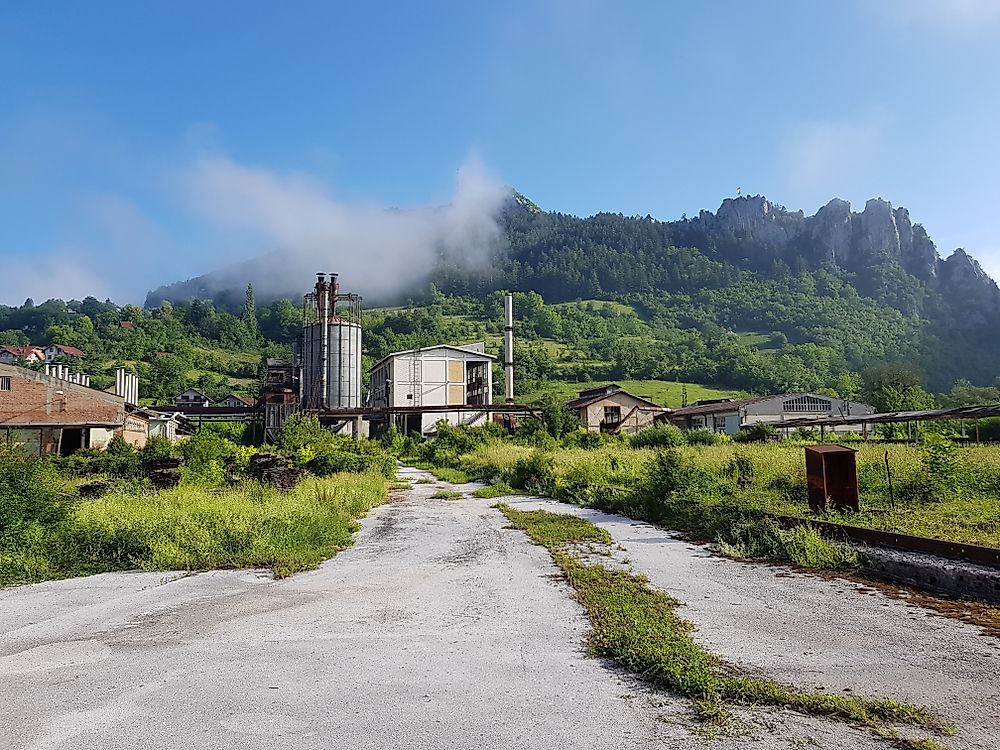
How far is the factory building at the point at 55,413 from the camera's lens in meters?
37.9

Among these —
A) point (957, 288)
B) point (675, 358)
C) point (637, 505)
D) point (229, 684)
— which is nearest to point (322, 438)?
point (637, 505)

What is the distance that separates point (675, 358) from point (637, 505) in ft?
319

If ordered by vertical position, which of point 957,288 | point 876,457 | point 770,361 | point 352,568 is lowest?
point 352,568

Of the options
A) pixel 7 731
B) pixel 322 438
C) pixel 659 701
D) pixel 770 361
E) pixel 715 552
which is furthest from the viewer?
pixel 770 361

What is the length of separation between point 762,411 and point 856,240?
424 feet

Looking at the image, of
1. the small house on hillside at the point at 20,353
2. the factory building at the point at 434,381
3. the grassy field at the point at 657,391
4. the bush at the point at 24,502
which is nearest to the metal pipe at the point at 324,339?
the factory building at the point at 434,381

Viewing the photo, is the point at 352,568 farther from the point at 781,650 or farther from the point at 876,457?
the point at 876,457

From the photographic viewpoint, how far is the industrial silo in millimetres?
63250

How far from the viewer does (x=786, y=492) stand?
42.4ft

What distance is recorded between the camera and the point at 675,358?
109 meters

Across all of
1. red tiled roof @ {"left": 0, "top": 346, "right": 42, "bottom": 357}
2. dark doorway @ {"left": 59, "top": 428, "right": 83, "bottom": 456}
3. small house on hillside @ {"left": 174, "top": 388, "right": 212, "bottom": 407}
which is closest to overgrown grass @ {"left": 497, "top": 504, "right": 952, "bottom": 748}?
dark doorway @ {"left": 59, "top": 428, "right": 83, "bottom": 456}

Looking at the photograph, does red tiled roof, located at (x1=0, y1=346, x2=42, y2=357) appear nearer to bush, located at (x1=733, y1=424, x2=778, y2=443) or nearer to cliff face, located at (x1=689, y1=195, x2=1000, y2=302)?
bush, located at (x1=733, y1=424, x2=778, y2=443)

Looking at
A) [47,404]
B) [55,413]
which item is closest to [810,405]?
[55,413]

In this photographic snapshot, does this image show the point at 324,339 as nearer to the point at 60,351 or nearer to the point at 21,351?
the point at 60,351
